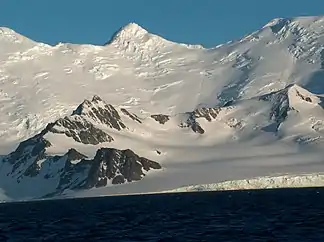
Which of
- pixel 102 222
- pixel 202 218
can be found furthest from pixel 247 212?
pixel 102 222

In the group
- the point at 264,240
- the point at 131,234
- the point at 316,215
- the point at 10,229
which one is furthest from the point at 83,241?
the point at 316,215

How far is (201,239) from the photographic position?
105375 millimetres

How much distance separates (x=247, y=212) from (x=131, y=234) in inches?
1911

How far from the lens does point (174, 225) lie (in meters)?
132

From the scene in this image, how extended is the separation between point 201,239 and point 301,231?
15409mm

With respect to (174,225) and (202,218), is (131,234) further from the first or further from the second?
(202,218)

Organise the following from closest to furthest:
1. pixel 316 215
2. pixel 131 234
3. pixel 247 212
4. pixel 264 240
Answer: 1. pixel 264 240
2. pixel 131 234
3. pixel 316 215
4. pixel 247 212

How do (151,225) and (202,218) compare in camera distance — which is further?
(202,218)

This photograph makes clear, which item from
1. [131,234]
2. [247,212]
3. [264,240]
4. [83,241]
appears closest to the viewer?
[264,240]

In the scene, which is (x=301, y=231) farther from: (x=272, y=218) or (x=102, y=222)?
(x=102, y=222)

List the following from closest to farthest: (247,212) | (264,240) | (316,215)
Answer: (264,240), (316,215), (247,212)

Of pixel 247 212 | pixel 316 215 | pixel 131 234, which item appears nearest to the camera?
pixel 131 234

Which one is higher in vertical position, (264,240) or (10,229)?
(10,229)

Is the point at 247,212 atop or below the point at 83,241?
atop
